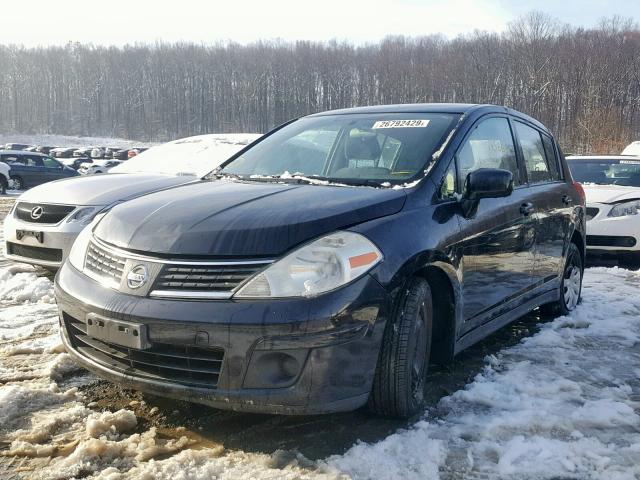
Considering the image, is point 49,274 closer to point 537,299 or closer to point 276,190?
point 276,190

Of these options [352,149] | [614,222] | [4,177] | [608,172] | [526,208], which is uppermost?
[352,149]

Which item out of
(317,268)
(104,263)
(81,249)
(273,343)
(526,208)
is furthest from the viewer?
(526,208)

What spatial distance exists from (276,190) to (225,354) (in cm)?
102

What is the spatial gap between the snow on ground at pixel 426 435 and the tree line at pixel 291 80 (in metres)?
67.2

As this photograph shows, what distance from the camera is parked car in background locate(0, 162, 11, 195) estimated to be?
66.7 ft

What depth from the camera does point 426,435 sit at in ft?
9.47

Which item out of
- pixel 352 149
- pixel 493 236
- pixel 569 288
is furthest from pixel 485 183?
pixel 569 288

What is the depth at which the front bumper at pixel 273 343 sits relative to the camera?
2514 millimetres

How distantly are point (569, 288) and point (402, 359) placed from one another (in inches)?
121

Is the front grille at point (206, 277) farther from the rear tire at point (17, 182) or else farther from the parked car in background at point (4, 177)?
the rear tire at point (17, 182)

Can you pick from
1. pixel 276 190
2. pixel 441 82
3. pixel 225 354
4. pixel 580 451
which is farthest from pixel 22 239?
pixel 441 82

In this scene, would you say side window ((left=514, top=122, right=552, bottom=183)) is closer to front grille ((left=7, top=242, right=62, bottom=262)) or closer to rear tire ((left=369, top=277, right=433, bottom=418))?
rear tire ((left=369, top=277, right=433, bottom=418))

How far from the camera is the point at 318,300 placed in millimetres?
2551

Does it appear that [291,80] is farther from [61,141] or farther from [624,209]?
[624,209]
